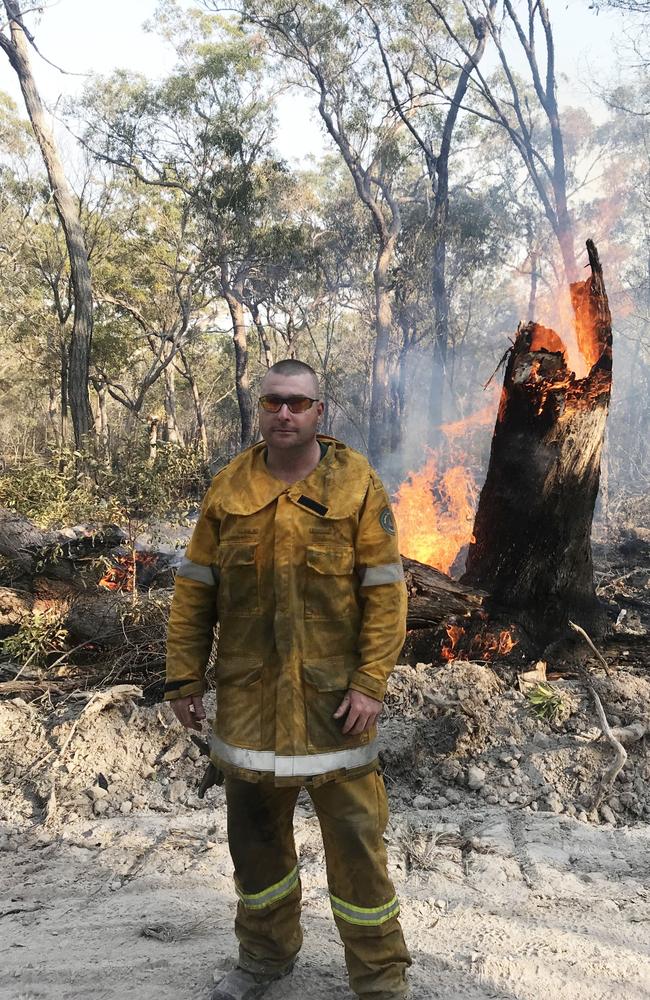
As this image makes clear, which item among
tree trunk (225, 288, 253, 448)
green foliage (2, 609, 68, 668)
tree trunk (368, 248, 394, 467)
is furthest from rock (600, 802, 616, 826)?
tree trunk (368, 248, 394, 467)

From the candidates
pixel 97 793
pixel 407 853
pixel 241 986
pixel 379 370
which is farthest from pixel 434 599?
pixel 379 370

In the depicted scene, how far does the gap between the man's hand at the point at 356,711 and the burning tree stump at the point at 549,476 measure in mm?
2973

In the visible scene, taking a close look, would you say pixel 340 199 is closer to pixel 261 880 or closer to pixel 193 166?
pixel 193 166

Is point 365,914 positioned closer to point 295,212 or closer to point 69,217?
point 69,217

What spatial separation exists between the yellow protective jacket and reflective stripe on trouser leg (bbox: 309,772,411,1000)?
10 centimetres

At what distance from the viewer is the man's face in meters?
2.10

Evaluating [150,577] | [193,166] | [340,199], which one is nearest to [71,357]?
[150,577]

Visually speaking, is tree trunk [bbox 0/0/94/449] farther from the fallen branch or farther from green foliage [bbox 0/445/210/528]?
the fallen branch

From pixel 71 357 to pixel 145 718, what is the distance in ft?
29.5

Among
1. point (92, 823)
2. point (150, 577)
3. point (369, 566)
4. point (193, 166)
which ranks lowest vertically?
point (92, 823)

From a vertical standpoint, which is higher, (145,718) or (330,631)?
(330,631)

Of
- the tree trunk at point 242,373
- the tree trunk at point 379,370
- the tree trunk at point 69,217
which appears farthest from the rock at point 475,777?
the tree trunk at point 379,370

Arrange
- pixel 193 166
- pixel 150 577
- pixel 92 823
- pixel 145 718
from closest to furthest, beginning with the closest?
pixel 92 823, pixel 145 718, pixel 150 577, pixel 193 166

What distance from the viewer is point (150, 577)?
20.1ft
